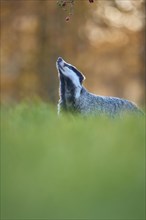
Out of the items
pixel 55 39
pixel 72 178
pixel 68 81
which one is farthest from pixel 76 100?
pixel 55 39

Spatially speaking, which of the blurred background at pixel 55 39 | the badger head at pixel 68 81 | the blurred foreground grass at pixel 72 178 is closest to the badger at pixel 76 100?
the badger head at pixel 68 81

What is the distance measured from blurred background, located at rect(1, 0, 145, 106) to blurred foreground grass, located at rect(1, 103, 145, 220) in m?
18.4

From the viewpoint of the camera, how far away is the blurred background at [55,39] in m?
24.6

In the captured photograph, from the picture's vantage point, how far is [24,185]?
3523mm

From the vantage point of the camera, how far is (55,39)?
2536 cm

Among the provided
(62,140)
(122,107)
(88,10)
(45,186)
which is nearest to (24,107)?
(122,107)

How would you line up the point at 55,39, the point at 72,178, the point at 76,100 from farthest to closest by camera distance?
1. the point at 55,39
2. the point at 76,100
3. the point at 72,178

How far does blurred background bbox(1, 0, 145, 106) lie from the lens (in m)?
24.6

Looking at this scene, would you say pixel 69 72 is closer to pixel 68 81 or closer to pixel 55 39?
pixel 68 81

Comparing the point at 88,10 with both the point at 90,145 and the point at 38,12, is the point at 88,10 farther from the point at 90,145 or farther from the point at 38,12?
the point at 90,145

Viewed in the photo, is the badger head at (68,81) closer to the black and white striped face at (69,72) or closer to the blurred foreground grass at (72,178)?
the black and white striped face at (69,72)

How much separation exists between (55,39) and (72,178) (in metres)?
21.9

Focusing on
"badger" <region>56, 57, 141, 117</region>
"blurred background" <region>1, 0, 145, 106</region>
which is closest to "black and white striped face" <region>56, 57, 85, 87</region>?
"badger" <region>56, 57, 141, 117</region>

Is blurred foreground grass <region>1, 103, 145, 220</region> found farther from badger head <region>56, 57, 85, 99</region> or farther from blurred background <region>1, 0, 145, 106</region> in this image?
blurred background <region>1, 0, 145, 106</region>
